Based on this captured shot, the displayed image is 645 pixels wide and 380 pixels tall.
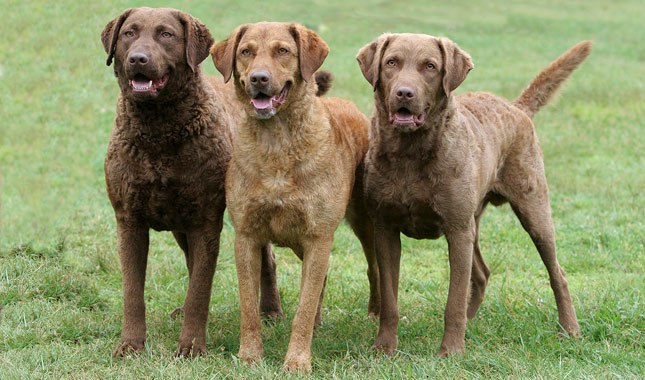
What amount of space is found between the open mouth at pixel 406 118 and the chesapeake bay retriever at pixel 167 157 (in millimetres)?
1166

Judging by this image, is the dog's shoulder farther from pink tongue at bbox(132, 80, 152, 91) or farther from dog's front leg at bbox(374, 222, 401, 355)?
pink tongue at bbox(132, 80, 152, 91)

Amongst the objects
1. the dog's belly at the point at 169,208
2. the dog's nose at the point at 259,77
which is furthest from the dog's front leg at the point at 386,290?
the dog's nose at the point at 259,77

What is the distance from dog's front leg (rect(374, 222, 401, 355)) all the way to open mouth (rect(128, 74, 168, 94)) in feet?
5.54

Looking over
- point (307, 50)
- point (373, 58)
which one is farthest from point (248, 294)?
point (373, 58)

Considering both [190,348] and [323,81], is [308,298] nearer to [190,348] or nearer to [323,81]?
[190,348]

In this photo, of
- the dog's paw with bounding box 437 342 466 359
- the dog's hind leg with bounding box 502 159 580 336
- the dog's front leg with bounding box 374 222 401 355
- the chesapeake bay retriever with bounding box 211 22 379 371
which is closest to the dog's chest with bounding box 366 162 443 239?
the dog's front leg with bounding box 374 222 401 355

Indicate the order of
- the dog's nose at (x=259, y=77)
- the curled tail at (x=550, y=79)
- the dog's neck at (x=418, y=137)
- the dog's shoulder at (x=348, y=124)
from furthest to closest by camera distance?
the curled tail at (x=550, y=79)
the dog's shoulder at (x=348, y=124)
the dog's neck at (x=418, y=137)
the dog's nose at (x=259, y=77)

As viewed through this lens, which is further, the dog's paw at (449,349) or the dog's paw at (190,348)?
the dog's paw at (190,348)

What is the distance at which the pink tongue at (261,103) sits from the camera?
5.75 meters

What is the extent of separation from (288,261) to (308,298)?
2.99m

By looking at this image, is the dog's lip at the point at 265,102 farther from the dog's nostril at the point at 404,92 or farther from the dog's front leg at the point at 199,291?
the dog's front leg at the point at 199,291

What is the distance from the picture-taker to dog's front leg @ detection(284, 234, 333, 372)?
5.89 meters

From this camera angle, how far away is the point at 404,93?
19.1ft

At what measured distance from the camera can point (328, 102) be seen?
700cm
